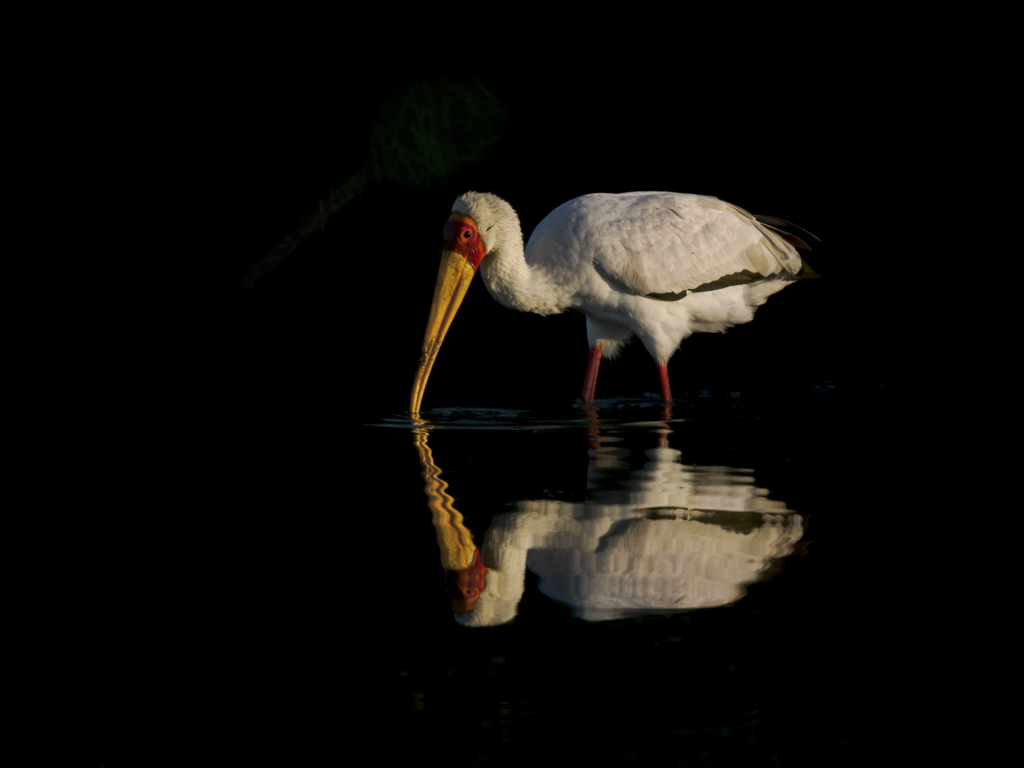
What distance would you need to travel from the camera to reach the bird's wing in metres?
6.94

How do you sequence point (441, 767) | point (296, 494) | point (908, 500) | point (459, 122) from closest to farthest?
point (441, 767) < point (908, 500) < point (296, 494) < point (459, 122)

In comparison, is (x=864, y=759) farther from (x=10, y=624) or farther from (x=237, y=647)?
(x=10, y=624)

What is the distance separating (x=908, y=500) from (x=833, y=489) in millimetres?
308

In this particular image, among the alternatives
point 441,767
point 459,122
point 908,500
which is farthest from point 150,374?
point 441,767

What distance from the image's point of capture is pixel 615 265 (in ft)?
22.6

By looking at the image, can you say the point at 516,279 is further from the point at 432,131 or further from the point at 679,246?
the point at 432,131

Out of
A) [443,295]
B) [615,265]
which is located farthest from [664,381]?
[443,295]

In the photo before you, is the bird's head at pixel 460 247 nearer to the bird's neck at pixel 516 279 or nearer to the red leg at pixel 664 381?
the bird's neck at pixel 516 279

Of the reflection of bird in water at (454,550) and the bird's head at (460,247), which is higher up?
the bird's head at (460,247)

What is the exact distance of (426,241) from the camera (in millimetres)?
13273

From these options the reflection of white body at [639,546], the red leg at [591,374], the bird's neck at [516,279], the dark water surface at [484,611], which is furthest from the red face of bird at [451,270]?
the reflection of white body at [639,546]

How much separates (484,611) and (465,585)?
0.21m

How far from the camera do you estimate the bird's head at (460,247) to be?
681cm

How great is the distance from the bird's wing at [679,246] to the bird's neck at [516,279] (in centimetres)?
37
